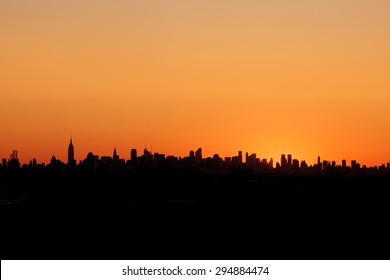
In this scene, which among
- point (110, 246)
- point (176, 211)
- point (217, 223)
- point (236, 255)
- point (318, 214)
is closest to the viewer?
point (236, 255)

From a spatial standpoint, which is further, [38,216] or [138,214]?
[138,214]

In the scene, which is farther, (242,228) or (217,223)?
(217,223)

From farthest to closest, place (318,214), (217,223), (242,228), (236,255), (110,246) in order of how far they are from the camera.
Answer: (318,214), (217,223), (242,228), (110,246), (236,255)

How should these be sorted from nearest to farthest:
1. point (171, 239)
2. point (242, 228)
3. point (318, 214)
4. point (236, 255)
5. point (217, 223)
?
1. point (236, 255)
2. point (171, 239)
3. point (242, 228)
4. point (217, 223)
5. point (318, 214)

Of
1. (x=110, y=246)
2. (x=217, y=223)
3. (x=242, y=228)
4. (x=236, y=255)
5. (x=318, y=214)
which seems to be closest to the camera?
(x=236, y=255)

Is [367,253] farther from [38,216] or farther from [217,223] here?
[38,216]
